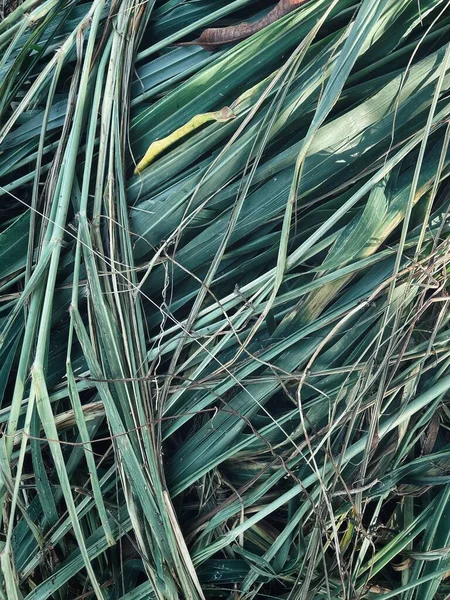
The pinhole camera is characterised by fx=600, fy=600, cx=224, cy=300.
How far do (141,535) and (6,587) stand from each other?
161mm

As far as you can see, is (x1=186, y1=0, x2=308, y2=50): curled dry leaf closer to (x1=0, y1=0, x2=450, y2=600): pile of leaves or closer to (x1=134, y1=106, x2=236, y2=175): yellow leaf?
(x1=0, y1=0, x2=450, y2=600): pile of leaves

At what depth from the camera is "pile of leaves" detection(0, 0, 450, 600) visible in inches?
26.6

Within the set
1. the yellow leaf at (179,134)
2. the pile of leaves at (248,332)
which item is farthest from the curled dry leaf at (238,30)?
the yellow leaf at (179,134)

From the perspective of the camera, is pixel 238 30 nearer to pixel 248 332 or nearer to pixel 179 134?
pixel 179 134

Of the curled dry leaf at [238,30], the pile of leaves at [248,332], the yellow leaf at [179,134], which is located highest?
the curled dry leaf at [238,30]

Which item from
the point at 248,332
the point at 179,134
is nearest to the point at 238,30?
the point at 179,134

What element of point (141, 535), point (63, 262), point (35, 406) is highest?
point (63, 262)

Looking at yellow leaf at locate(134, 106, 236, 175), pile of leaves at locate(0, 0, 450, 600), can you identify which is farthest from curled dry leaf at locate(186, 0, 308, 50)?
yellow leaf at locate(134, 106, 236, 175)

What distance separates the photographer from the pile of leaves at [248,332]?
677 millimetres

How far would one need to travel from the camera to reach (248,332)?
692 mm

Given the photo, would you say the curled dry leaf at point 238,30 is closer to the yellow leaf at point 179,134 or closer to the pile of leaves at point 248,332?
the pile of leaves at point 248,332

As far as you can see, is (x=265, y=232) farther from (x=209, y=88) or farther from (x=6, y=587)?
(x=6, y=587)

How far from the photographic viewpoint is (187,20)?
84 centimetres

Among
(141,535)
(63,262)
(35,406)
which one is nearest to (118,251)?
(63,262)
